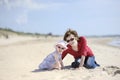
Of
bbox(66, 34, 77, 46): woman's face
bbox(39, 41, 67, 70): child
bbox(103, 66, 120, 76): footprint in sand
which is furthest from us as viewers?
bbox(39, 41, 67, 70): child

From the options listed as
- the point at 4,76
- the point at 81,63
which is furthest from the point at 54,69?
the point at 4,76

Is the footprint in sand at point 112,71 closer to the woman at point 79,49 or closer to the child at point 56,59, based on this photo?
the woman at point 79,49

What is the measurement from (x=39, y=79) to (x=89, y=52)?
5.88 ft

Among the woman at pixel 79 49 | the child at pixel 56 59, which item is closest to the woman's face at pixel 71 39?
the woman at pixel 79 49

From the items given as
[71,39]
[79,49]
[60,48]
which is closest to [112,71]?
[79,49]

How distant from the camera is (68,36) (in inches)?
294

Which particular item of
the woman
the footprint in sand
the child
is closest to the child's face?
the child

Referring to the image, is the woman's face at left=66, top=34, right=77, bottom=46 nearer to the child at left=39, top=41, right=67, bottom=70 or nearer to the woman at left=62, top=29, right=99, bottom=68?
the woman at left=62, top=29, right=99, bottom=68

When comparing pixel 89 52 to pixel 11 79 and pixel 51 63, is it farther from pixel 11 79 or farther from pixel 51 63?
pixel 11 79

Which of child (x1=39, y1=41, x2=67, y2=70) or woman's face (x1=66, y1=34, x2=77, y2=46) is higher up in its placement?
woman's face (x1=66, y1=34, x2=77, y2=46)

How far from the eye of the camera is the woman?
24.5 ft

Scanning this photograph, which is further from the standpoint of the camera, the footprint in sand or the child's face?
the child's face

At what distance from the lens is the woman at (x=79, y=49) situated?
7.47 m

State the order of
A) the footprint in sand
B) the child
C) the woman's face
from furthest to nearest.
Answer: the child, the woman's face, the footprint in sand
